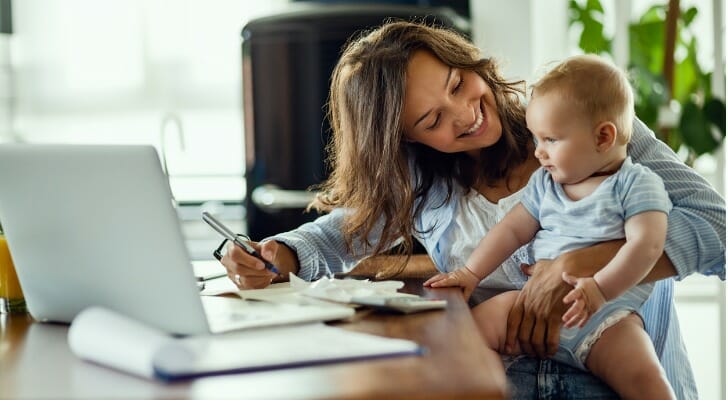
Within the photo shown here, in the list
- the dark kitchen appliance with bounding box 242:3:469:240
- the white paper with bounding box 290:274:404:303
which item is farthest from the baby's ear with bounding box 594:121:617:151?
the dark kitchen appliance with bounding box 242:3:469:240

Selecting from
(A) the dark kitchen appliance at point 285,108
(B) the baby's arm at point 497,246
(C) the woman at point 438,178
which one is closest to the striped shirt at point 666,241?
(C) the woman at point 438,178

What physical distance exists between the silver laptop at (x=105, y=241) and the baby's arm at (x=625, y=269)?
1.35ft

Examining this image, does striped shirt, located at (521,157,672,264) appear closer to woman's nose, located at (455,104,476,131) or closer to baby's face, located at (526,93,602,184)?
baby's face, located at (526,93,602,184)

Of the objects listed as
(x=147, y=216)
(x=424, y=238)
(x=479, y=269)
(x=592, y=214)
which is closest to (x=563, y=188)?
(x=592, y=214)

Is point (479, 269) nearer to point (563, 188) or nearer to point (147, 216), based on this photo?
point (563, 188)

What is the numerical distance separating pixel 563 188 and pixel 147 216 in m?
0.84

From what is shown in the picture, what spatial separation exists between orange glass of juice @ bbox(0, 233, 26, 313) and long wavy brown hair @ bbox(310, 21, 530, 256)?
69 centimetres

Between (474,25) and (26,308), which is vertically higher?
(474,25)

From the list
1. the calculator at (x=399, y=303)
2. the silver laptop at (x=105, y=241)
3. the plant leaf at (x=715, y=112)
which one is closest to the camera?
the silver laptop at (x=105, y=241)

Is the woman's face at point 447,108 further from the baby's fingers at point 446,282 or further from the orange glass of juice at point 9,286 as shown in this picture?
the orange glass of juice at point 9,286

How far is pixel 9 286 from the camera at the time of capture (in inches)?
60.9

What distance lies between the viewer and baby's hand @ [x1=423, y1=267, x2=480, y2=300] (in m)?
1.67

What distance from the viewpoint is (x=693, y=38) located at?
12.2 ft

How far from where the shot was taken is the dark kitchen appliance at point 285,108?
12.1 feet
